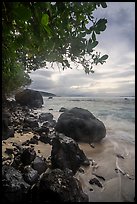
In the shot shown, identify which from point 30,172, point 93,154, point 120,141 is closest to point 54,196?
point 30,172

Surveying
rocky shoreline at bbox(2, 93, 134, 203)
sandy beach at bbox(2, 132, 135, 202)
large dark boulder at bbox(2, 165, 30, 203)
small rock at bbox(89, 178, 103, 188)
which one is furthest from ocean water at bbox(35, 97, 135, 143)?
large dark boulder at bbox(2, 165, 30, 203)

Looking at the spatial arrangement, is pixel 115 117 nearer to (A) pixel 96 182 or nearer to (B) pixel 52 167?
(B) pixel 52 167

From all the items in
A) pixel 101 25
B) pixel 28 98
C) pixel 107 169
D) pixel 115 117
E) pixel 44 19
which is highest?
pixel 101 25

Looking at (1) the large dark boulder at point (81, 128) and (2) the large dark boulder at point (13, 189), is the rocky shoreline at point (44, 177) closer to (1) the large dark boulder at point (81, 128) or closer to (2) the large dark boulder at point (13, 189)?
(2) the large dark boulder at point (13, 189)

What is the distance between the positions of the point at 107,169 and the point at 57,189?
4130 millimetres

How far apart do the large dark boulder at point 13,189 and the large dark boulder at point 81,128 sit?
304 inches

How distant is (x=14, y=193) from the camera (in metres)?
5.15

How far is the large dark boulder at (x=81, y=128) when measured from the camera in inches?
517

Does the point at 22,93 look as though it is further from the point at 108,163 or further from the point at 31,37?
the point at 31,37

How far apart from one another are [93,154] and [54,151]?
119 inches

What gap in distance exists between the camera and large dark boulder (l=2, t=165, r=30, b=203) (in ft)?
16.8

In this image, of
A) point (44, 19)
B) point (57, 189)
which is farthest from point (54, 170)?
point (44, 19)

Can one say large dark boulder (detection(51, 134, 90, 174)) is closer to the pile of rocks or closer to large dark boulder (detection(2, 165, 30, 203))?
the pile of rocks

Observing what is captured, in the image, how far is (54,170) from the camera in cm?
549
